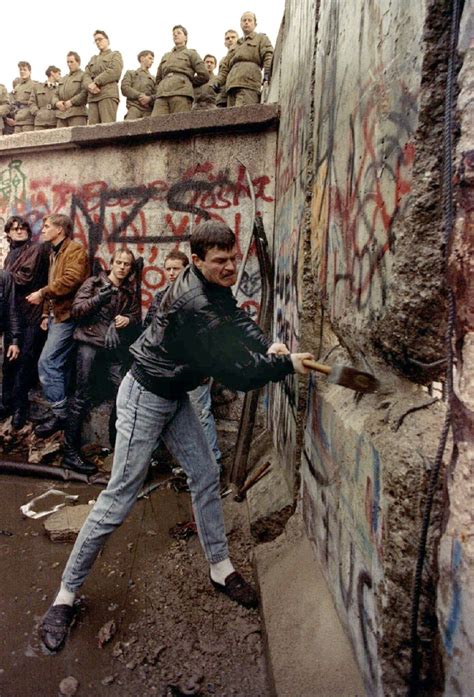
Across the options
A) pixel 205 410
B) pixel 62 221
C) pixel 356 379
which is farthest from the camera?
pixel 62 221

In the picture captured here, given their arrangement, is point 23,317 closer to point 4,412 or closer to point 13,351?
point 13,351

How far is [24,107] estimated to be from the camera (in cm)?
930

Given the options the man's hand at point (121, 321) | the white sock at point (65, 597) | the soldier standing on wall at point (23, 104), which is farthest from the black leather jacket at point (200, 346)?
the soldier standing on wall at point (23, 104)

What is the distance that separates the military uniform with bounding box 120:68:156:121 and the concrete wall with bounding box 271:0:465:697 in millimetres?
6010

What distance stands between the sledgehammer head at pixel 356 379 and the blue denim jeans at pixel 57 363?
3721 mm

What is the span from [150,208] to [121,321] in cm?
126

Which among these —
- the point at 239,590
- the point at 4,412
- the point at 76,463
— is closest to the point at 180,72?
the point at 4,412

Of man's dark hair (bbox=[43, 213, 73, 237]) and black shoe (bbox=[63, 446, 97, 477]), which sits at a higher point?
man's dark hair (bbox=[43, 213, 73, 237])

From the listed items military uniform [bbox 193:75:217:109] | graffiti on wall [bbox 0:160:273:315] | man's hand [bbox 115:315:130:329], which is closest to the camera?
man's hand [bbox 115:315:130:329]

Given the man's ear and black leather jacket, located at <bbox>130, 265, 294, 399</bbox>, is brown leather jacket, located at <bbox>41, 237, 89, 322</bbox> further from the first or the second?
the man's ear

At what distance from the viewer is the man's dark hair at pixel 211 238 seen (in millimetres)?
2061

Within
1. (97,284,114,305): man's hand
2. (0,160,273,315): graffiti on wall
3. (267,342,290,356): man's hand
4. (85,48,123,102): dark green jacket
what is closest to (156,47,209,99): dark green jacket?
(85,48,123,102): dark green jacket

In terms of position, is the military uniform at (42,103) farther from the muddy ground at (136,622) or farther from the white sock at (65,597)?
the white sock at (65,597)

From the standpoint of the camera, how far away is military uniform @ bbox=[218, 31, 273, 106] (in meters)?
6.75
